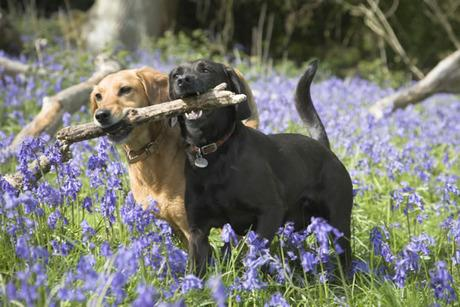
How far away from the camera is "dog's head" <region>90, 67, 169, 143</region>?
12.5 feet

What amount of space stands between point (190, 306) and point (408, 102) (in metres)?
7.22

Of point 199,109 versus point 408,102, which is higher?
point 199,109

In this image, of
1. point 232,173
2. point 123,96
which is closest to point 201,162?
point 232,173

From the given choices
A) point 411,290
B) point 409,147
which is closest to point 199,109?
point 411,290

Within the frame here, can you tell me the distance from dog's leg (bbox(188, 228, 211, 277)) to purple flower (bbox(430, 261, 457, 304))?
1252 millimetres

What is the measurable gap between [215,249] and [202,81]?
3.09 ft

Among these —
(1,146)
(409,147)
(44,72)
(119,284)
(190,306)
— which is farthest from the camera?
(44,72)

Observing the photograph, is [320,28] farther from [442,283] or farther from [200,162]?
[442,283]

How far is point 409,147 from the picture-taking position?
6227 mm

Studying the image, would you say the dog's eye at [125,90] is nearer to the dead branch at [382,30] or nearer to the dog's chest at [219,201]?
the dog's chest at [219,201]

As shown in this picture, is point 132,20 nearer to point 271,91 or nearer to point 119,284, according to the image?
point 271,91

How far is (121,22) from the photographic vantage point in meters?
14.3

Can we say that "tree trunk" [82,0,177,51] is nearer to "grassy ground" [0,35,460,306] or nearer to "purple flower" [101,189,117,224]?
"grassy ground" [0,35,460,306]

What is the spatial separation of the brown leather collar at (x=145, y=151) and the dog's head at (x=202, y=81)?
30 centimetres
